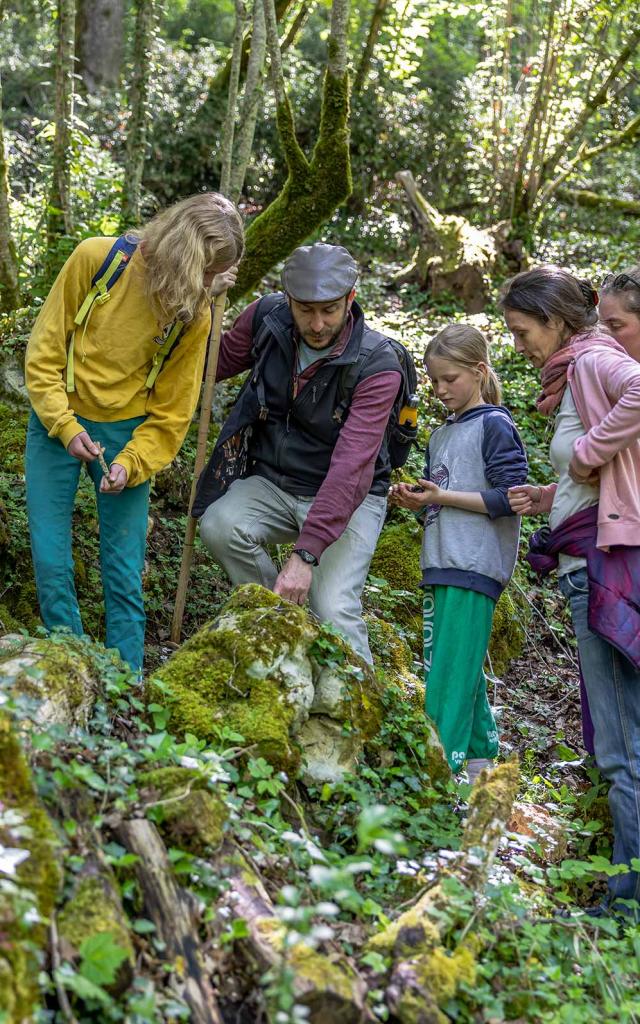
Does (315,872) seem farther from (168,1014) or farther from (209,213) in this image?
(209,213)

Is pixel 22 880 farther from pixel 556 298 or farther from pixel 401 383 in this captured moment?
pixel 556 298

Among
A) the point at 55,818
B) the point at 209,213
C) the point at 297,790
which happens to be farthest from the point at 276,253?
the point at 55,818

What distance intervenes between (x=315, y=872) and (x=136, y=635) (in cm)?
237

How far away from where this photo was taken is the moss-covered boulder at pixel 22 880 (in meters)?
1.94

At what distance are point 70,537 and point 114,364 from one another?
79 centimetres

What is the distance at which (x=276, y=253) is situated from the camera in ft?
21.3

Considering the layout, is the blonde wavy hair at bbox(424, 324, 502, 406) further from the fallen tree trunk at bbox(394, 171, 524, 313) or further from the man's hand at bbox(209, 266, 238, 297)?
the fallen tree trunk at bbox(394, 171, 524, 313)

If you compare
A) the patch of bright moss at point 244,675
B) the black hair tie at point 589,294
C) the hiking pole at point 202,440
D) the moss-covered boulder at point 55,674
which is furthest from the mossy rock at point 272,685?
the black hair tie at point 589,294

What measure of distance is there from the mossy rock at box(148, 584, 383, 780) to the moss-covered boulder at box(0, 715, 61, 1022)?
890 millimetres

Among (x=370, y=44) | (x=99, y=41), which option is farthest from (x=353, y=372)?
(x=99, y=41)

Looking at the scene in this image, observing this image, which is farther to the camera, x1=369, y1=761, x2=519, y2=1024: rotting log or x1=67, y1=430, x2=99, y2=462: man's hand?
x1=67, y1=430, x2=99, y2=462: man's hand

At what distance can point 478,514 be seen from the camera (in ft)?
14.5

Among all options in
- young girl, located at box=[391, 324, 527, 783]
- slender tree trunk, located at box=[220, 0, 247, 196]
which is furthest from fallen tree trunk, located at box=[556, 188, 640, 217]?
young girl, located at box=[391, 324, 527, 783]

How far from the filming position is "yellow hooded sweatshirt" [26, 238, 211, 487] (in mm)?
4012
